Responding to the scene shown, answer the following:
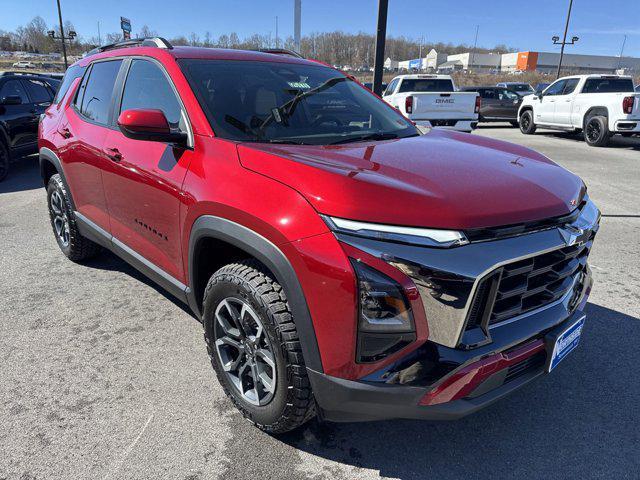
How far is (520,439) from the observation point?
7.72ft

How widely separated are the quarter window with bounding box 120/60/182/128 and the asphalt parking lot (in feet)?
4.89

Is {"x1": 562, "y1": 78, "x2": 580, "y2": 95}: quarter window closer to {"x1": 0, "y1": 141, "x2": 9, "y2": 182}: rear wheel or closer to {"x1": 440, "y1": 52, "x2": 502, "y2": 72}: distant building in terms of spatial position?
{"x1": 0, "y1": 141, "x2": 9, "y2": 182}: rear wheel

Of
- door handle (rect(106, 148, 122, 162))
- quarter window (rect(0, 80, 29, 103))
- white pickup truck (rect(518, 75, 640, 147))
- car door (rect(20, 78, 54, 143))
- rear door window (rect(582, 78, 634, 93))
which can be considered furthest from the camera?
rear door window (rect(582, 78, 634, 93))

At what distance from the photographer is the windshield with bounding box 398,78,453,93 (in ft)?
46.3

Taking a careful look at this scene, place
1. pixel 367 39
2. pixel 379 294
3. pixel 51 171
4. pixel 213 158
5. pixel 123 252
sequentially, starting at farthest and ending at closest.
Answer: pixel 367 39 → pixel 51 171 → pixel 123 252 → pixel 213 158 → pixel 379 294

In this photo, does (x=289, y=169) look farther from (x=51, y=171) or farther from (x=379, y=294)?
(x=51, y=171)

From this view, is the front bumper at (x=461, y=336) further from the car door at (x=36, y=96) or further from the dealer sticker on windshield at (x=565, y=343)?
the car door at (x=36, y=96)

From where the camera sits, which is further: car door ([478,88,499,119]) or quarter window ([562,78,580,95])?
car door ([478,88,499,119])

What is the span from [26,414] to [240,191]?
166cm

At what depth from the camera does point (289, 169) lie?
2.03 m

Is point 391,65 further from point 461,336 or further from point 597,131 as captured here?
point 461,336

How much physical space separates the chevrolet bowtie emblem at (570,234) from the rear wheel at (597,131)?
12.5 metres

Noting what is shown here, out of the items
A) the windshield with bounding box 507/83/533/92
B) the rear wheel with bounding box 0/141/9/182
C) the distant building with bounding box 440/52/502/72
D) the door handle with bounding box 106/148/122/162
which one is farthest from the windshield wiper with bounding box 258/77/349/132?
the distant building with bounding box 440/52/502/72

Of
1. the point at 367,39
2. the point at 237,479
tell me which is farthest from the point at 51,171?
the point at 367,39
